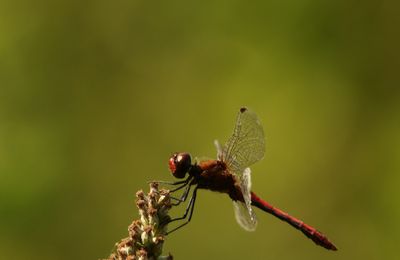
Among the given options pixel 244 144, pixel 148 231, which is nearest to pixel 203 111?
pixel 244 144

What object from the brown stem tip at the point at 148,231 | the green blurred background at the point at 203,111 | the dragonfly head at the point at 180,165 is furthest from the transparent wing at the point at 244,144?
the green blurred background at the point at 203,111

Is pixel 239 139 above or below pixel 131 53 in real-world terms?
below

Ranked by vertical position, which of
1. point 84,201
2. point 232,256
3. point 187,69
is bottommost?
point 232,256

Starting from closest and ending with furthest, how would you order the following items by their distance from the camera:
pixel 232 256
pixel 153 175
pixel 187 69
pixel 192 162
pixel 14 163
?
1. pixel 192 162
2. pixel 14 163
3. pixel 232 256
4. pixel 153 175
5. pixel 187 69

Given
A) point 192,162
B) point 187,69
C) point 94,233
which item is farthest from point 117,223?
point 192,162

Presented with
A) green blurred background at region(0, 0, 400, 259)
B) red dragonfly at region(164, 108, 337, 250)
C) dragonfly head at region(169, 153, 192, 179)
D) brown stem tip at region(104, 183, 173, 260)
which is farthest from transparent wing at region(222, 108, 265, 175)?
green blurred background at region(0, 0, 400, 259)

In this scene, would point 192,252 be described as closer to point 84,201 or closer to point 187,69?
point 84,201

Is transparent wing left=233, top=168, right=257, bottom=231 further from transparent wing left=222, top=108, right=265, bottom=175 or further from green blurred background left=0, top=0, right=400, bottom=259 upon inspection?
green blurred background left=0, top=0, right=400, bottom=259
